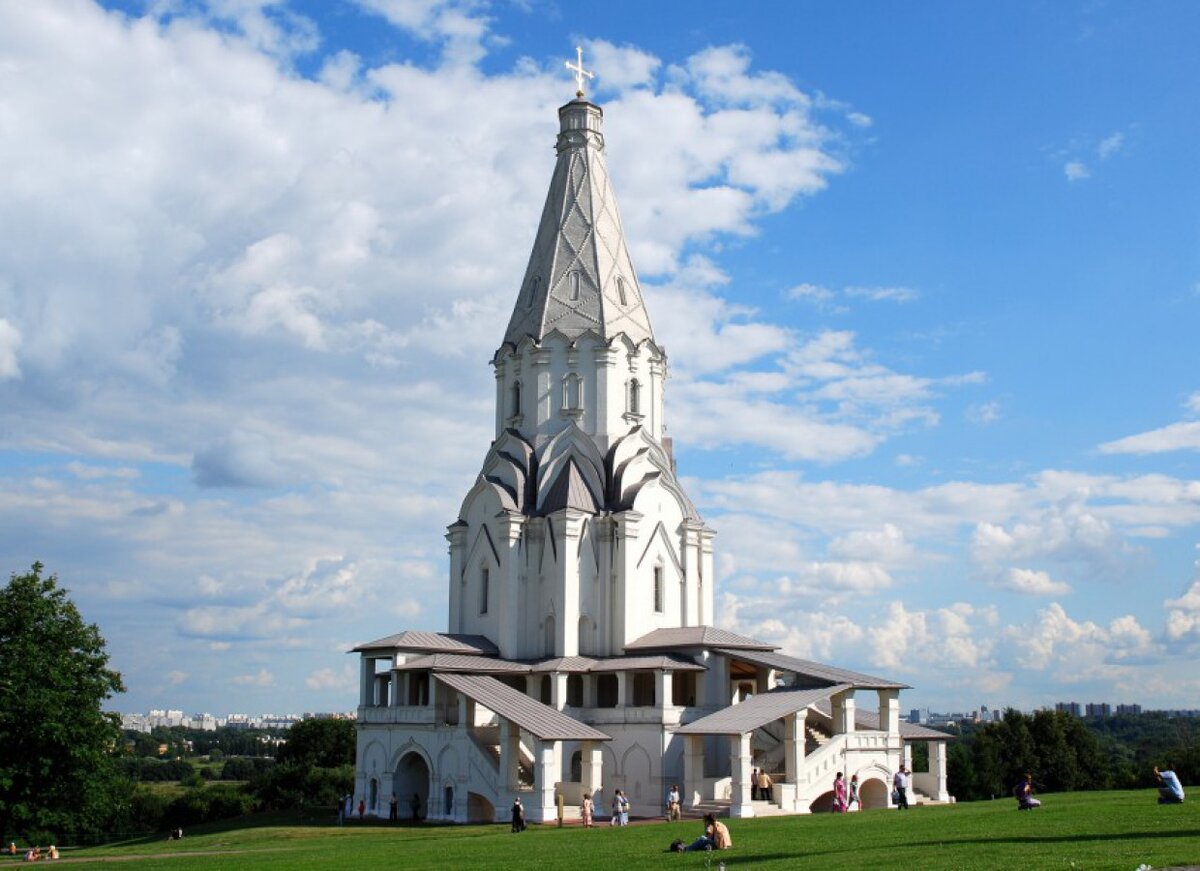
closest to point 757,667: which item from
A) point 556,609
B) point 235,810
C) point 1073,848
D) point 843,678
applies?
point 843,678

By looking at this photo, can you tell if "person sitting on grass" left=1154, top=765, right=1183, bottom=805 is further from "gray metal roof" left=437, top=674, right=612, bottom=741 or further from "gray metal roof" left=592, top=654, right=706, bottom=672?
"gray metal roof" left=592, top=654, right=706, bottom=672

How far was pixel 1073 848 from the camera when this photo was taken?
51.3ft

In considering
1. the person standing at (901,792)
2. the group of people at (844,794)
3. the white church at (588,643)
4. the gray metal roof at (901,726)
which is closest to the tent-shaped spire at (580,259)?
the white church at (588,643)

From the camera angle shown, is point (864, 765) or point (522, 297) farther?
point (522, 297)

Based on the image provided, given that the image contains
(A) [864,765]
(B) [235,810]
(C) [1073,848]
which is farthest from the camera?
(B) [235,810]

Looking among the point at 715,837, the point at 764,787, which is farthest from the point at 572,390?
the point at 715,837

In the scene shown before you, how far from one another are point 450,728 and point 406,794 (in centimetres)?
404

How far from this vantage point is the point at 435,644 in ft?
135

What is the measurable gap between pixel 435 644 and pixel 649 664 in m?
7.46

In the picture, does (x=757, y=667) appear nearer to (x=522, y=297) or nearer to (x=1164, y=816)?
(x=522, y=297)

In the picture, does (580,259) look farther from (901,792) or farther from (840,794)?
(901,792)

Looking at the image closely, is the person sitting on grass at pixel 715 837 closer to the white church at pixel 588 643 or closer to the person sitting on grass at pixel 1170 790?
the person sitting on grass at pixel 1170 790

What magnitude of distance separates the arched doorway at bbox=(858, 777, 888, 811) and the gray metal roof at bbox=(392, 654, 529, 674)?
11645mm

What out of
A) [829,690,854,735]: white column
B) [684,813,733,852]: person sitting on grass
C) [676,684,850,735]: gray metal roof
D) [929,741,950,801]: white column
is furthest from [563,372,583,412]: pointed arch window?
[684,813,733,852]: person sitting on grass
